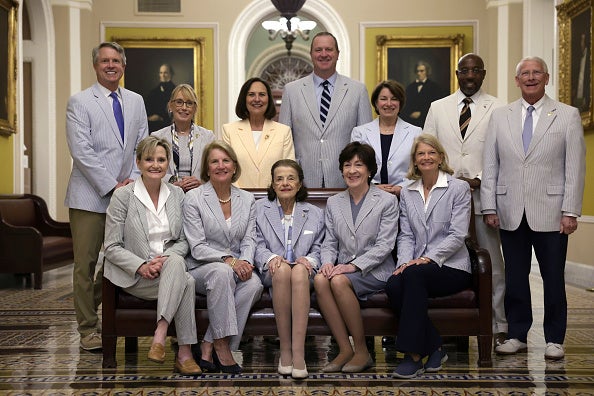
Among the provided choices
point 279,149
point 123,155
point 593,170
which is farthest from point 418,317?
point 593,170

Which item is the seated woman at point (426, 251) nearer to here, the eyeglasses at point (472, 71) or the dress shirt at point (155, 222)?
the eyeglasses at point (472, 71)

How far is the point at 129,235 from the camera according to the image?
4.37 meters

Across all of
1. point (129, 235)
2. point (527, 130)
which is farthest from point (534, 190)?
point (129, 235)

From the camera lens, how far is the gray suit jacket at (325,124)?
5227 mm

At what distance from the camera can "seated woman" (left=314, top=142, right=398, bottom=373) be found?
13.8 feet

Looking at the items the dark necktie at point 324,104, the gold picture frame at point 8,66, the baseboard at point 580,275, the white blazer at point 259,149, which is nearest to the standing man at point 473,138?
the dark necktie at point 324,104

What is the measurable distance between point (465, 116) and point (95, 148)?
225cm

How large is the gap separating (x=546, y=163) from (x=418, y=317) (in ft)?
3.92

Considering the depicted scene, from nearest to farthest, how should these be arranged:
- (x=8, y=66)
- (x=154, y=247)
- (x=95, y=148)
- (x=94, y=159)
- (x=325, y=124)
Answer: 1. (x=154, y=247)
2. (x=94, y=159)
3. (x=95, y=148)
4. (x=325, y=124)
5. (x=8, y=66)

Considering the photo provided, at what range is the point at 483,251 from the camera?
173 inches

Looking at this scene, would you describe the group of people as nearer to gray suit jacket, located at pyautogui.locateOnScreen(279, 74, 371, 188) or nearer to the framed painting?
gray suit jacket, located at pyautogui.locateOnScreen(279, 74, 371, 188)

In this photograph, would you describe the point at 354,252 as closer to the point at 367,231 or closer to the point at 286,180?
the point at 367,231

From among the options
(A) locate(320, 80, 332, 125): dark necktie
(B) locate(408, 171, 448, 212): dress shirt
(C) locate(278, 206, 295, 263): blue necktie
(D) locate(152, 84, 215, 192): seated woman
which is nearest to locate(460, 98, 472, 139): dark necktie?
(B) locate(408, 171, 448, 212): dress shirt

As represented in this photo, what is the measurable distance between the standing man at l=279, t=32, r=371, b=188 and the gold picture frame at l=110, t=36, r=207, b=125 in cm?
616
